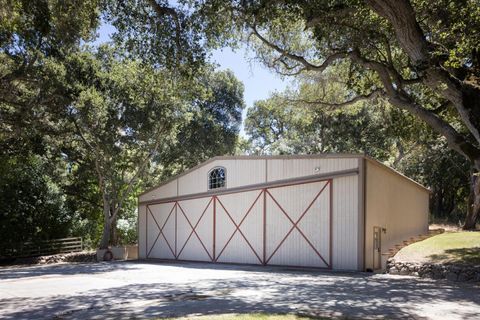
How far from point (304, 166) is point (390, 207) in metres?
4.07

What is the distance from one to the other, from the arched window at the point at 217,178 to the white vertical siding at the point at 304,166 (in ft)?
9.86

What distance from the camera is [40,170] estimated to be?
26672 millimetres

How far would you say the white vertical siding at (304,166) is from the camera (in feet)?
55.0

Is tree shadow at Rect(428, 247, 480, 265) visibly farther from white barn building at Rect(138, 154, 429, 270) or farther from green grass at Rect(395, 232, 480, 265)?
white barn building at Rect(138, 154, 429, 270)

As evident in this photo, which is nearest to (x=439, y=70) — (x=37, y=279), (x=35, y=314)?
(x=35, y=314)

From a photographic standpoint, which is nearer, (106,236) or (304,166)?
(304,166)

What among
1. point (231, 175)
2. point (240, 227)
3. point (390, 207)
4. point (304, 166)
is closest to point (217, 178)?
point (231, 175)

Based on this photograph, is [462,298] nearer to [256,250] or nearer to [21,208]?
[256,250]

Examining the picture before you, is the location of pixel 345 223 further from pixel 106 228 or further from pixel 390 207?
pixel 106 228

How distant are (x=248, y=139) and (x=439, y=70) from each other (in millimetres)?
28452

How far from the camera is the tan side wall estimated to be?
16.5m

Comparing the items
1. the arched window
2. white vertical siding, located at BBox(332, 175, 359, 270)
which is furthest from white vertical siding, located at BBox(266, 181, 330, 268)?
the arched window

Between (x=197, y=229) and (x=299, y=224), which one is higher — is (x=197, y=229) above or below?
below

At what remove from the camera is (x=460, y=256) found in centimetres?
1516
